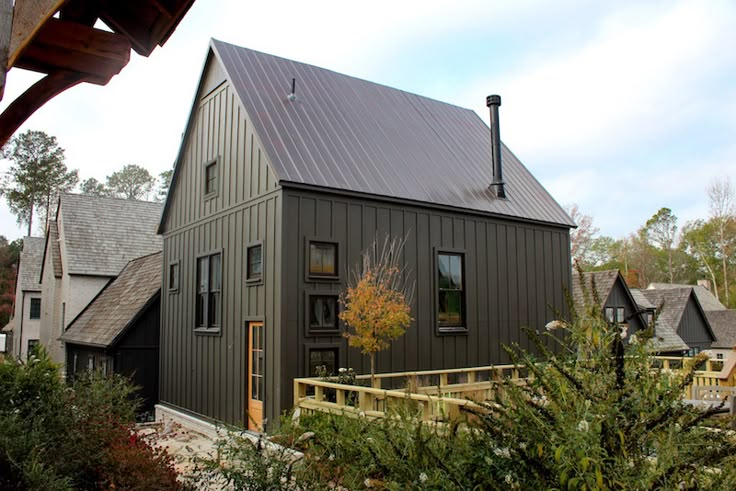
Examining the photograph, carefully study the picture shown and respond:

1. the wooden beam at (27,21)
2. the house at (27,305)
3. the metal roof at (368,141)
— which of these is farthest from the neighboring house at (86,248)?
the wooden beam at (27,21)

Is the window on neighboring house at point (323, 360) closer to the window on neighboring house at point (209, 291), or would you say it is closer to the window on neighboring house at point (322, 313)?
the window on neighboring house at point (322, 313)

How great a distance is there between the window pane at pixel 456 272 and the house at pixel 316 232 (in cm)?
4

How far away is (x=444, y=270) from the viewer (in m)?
13.6

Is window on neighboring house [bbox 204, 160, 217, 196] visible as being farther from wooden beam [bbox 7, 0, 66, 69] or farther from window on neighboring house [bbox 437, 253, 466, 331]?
wooden beam [bbox 7, 0, 66, 69]

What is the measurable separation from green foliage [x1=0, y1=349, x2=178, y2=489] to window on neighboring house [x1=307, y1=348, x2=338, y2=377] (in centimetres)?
416

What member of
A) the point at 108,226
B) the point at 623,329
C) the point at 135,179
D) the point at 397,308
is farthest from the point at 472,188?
the point at 135,179

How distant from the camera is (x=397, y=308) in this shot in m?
10.7

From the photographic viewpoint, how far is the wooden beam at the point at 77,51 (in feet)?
10.5

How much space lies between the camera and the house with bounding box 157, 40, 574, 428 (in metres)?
11.6

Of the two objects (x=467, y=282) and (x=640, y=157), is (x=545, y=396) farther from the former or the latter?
(x=640, y=157)

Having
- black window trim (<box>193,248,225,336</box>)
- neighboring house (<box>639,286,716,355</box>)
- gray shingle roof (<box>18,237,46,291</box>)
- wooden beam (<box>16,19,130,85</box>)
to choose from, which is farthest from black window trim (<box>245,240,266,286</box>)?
neighboring house (<box>639,286,716,355</box>)

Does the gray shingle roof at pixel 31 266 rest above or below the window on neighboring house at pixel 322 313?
above

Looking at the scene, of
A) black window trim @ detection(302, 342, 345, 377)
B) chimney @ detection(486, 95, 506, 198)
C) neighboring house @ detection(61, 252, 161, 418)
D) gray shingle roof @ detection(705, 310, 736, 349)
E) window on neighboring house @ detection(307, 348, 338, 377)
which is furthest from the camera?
gray shingle roof @ detection(705, 310, 736, 349)

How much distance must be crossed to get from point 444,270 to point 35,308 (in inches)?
1052
